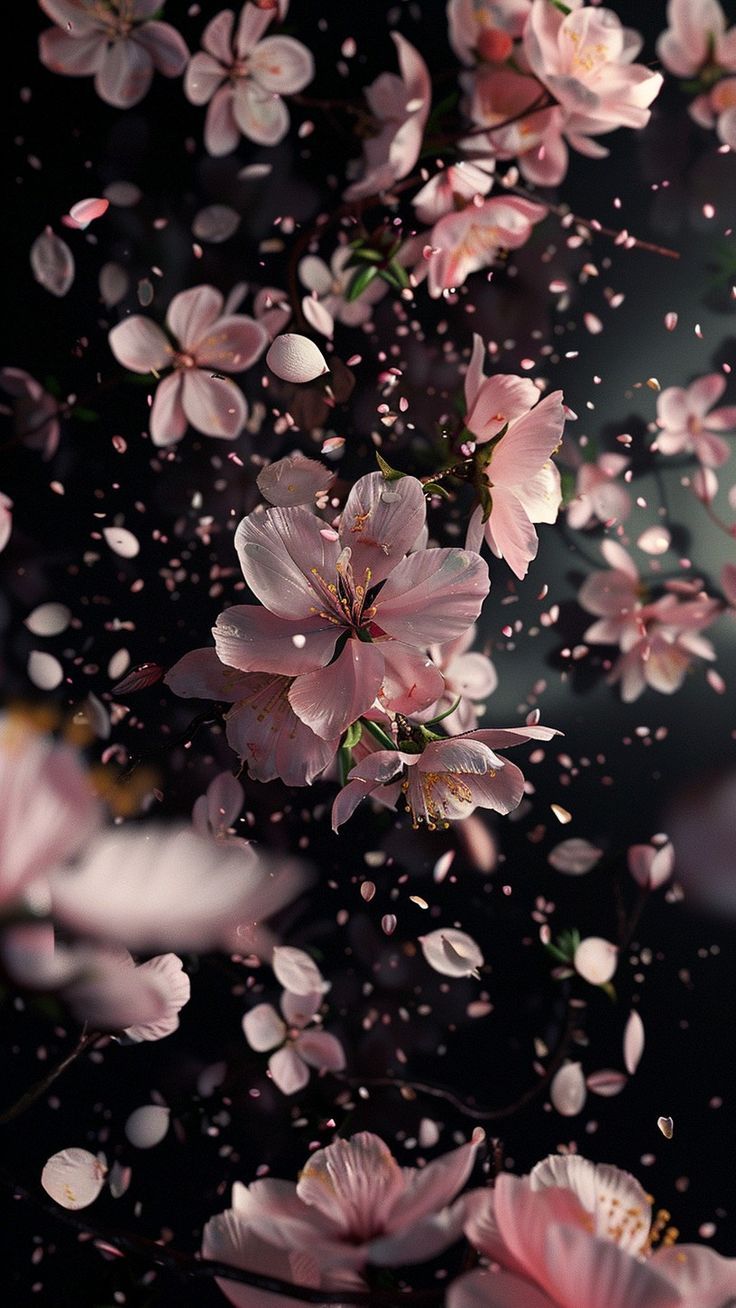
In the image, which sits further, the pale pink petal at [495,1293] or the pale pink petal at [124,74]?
the pale pink petal at [124,74]

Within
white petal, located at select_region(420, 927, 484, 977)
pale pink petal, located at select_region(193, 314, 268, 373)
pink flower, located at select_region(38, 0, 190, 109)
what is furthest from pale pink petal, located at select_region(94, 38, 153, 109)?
white petal, located at select_region(420, 927, 484, 977)

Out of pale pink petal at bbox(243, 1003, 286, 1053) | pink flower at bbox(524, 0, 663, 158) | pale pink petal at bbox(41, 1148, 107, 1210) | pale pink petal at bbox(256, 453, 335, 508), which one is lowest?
pale pink petal at bbox(41, 1148, 107, 1210)

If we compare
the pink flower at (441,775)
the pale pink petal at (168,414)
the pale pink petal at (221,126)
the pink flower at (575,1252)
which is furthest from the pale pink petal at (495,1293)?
the pale pink petal at (221,126)

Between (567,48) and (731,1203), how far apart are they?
480 mm

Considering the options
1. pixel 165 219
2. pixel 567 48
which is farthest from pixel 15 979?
pixel 567 48

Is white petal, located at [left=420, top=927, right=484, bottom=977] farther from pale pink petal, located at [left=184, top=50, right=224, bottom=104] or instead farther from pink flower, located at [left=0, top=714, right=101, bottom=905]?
pale pink petal, located at [left=184, top=50, right=224, bottom=104]

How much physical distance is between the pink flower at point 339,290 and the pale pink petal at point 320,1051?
306 mm

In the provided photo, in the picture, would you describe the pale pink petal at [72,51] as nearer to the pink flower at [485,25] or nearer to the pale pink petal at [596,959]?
the pink flower at [485,25]

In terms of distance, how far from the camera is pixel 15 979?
0.40 meters

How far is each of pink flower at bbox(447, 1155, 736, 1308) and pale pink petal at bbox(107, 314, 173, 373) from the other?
344mm

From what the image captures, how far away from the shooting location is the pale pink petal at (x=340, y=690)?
0.90ft

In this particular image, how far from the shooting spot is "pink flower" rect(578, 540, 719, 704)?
1.43ft

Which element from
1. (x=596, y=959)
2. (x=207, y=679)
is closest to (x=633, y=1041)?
(x=596, y=959)

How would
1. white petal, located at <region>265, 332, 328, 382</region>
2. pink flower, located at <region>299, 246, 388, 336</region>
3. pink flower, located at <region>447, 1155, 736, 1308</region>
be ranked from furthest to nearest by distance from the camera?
pink flower, located at <region>299, 246, 388, 336</region> → white petal, located at <region>265, 332, 328, 382</region> → pink flower, located at <region>447, 1155, 736, 1308</region>
